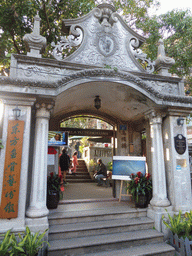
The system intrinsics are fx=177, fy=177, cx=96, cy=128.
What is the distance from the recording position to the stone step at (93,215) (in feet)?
14.2

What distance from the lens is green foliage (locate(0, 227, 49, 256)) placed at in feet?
10.3

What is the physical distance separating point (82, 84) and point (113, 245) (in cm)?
382

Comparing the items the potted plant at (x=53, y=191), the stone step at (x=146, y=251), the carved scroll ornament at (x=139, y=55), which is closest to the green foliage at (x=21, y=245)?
the stone step at (x=146, y=251)

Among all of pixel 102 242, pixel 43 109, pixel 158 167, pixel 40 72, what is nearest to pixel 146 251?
pixel 102 242

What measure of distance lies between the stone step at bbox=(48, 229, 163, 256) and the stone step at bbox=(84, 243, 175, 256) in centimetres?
10

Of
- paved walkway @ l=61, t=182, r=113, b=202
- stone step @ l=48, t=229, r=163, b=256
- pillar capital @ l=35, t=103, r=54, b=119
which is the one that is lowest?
stone step @ l=48, t=229, r=163, b=256

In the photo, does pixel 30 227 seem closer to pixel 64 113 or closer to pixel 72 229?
pixel 72 229

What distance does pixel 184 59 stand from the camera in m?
8.20

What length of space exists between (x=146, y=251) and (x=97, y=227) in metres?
1.16

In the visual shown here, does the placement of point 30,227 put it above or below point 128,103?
below

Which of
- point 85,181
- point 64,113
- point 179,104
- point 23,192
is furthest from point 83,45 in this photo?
point 85,181

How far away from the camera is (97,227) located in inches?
166

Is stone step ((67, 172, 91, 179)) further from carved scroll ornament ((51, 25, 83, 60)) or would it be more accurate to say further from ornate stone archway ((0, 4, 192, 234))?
carved scroll ornament ((51, 25, 83, 60))

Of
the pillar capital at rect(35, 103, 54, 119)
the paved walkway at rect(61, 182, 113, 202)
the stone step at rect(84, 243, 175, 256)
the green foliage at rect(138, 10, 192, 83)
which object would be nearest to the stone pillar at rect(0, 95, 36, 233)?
the pillar capital at rect(35, 103, 54, 119)
